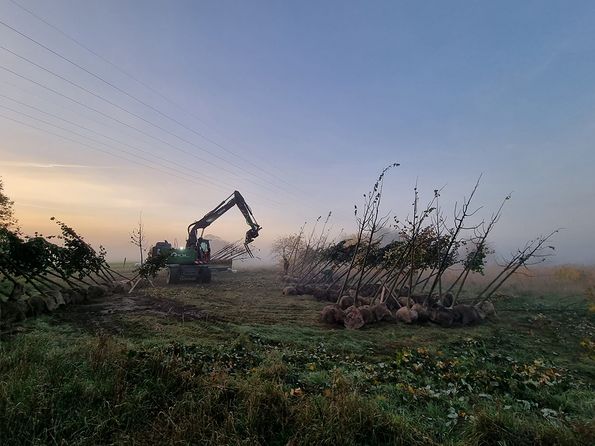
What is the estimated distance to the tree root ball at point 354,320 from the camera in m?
10.9

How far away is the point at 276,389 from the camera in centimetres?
429

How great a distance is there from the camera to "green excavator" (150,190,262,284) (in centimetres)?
2003

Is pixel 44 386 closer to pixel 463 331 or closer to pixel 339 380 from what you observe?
pixel 339 380

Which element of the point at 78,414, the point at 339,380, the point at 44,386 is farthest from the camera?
the point at 339,380

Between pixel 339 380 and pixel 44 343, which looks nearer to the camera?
pixel 339 380

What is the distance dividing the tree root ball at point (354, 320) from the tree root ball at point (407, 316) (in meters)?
1.92

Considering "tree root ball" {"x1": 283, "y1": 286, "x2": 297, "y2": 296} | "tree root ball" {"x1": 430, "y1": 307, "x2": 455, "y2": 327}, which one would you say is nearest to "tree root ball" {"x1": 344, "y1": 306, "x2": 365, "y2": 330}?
"tree root ball" {"x1": 430, "y1": 307, "x2": 455, "y2": 327}

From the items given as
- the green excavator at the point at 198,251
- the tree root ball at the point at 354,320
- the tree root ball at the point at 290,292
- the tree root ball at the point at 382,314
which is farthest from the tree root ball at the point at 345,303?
the green excavator at the point at 198,251

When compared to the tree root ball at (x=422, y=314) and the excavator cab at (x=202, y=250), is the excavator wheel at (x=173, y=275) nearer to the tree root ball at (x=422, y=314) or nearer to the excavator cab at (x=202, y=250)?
the excavator cab at (x=202, y=250)

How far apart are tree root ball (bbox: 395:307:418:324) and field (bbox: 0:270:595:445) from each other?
2416 mm

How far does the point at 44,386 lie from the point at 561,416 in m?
7.17

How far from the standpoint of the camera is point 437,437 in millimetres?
Answer: 3773

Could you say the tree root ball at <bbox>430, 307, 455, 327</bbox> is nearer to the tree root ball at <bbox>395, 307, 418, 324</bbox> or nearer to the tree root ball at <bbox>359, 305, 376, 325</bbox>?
the tree root ball at <bbox>395, 307, 418, 324</bbox>

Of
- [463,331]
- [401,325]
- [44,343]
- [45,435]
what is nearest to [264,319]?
[401,325]
